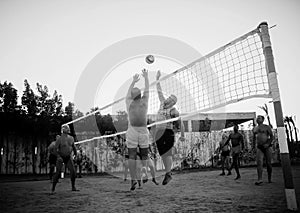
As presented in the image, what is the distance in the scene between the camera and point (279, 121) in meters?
3.55

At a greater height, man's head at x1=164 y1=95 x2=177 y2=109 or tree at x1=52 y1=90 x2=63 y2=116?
tree at x1=52 y1=90 x2=63 y2=116

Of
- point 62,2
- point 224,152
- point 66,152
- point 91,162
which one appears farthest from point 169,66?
point 91,162

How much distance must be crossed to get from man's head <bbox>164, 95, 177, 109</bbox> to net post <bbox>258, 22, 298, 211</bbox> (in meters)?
2.59

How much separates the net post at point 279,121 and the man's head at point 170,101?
259 centimetres

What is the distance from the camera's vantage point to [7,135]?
61.1ft

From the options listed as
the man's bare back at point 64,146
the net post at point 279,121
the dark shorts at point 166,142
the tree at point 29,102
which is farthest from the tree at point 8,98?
the net post at point 279,121

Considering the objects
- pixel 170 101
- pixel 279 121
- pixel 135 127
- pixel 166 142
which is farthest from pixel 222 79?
pixel 279 121

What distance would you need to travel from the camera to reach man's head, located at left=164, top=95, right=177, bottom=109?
238 inches

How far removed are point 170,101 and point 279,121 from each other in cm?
291

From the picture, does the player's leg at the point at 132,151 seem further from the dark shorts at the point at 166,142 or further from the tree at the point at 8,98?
the tree at the point at 8,98

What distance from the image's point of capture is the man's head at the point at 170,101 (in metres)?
6.05

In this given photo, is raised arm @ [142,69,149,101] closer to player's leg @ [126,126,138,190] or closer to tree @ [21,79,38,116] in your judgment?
player's leg @ [126,126,138,190]

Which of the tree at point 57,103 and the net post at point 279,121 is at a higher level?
the tree at point 57,103

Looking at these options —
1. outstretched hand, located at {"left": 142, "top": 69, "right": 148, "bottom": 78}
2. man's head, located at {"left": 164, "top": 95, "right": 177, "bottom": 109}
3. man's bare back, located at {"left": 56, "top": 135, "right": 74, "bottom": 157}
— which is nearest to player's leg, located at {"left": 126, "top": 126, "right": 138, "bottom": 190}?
man's head, located at {"left": 164, "top": 95, "right": 177, "bottom": 109}
